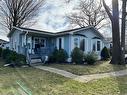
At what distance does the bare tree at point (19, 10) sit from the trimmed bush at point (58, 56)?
16467mm

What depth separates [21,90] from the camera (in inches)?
375

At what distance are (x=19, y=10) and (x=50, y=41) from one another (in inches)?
590

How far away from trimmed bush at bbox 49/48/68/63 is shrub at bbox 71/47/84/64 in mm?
820

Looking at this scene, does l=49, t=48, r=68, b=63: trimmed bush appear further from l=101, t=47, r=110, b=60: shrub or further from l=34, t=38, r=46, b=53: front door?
l=101, t=47, r=110, b=60: shrub

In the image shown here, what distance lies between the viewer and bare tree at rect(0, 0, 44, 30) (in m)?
36.6

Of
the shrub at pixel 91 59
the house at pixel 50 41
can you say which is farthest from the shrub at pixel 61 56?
the shrub at pixel 91 59

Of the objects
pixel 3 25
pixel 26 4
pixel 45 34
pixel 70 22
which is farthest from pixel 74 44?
pixel 70 22

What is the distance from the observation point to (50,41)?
24938mm

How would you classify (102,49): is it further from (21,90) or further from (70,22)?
(70,22)

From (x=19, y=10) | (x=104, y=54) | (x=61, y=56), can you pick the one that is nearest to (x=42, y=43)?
(x=61, y=56)

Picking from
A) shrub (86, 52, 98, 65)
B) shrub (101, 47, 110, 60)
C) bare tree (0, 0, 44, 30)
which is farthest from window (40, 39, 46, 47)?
bare tree (0, 0, 44, 30)

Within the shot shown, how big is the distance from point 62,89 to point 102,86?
231cm

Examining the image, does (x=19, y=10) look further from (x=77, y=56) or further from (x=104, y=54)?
(x=77, y=56)

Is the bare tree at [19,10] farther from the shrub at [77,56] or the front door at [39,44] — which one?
the shrub at [77,56]
